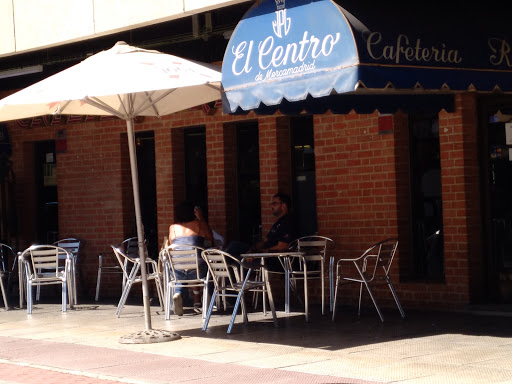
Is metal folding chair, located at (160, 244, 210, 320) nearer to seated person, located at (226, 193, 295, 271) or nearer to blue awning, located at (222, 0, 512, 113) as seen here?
seated person, located at (226, 193, 295, 271)

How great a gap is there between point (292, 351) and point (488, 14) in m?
3.86

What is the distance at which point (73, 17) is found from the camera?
13719 millimetres

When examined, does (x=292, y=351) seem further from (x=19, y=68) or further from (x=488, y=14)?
(x=19, y=68)

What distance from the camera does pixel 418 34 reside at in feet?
30.8

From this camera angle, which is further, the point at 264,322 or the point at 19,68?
the point at 19,68

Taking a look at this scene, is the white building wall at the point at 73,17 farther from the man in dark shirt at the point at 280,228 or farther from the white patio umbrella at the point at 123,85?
the man in dark shirt at the point at 280,228

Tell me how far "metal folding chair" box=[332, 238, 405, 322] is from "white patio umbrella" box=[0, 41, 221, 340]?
8.10 ft

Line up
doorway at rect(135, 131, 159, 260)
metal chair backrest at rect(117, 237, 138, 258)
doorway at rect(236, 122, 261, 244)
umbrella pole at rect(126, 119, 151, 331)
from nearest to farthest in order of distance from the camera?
umbrella pole at rect(126, 119, 151, 331) → doorway at rect(236, 122, 261, 244) → metal chair backrest at rect(117, 237, 138, 258) → doorway at rect(135, 131, 159, 260)

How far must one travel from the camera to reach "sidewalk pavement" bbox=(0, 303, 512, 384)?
8109 mm

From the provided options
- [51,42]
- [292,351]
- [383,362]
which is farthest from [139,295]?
[383,362]

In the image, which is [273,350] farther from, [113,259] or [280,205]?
[113,259]

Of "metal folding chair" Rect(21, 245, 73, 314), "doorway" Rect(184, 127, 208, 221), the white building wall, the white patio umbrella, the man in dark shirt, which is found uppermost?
the white building wall

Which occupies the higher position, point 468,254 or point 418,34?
point 418,34

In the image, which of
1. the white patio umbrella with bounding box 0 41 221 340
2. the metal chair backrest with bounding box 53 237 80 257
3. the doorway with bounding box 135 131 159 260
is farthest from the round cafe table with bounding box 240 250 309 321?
the metal chair backrest with bounding box 53 237 80 257
